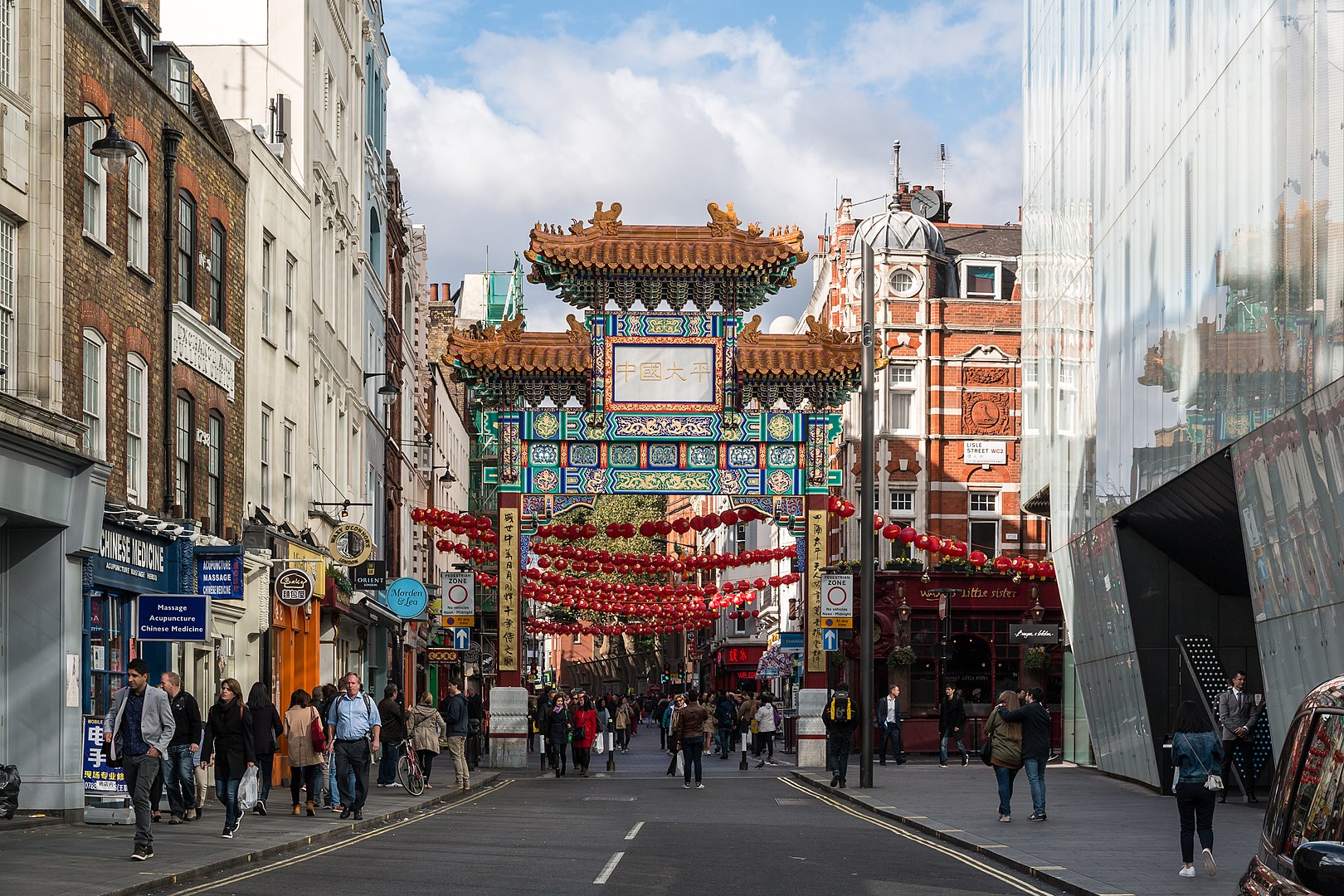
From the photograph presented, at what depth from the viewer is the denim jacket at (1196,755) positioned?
1512cm

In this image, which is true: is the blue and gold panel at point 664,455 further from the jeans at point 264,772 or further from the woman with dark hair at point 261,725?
the woman with dark hair at point 261,725

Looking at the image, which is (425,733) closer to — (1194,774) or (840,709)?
(840,709)

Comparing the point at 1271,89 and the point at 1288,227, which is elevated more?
the point at 1271,89

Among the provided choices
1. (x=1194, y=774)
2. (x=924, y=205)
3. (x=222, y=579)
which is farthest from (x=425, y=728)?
(x=924, y=205)

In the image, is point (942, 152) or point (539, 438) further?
point (942, 152)

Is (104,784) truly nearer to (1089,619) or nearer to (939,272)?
(1089,619)

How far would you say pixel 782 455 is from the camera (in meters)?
39.7

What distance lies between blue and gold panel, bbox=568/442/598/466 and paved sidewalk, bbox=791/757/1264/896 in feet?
29.1

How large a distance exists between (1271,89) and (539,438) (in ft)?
71.7

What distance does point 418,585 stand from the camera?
3475cm

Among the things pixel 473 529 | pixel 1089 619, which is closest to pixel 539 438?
pixel 473 529

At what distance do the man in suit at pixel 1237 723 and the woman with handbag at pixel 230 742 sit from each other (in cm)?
1367

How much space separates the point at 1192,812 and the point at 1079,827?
5557 millimetres

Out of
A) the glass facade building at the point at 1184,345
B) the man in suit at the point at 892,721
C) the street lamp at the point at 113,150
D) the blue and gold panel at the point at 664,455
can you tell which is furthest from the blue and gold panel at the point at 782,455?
the street lamp at the point at 113,150
